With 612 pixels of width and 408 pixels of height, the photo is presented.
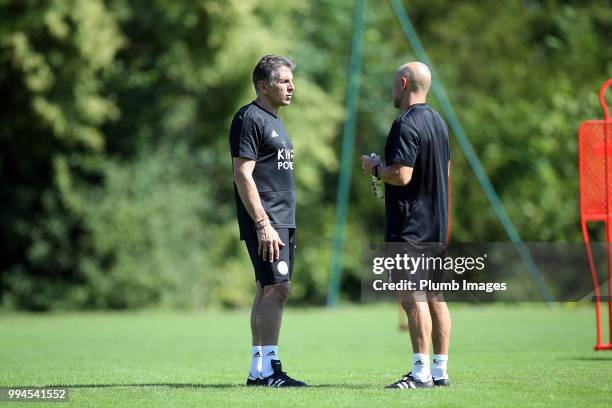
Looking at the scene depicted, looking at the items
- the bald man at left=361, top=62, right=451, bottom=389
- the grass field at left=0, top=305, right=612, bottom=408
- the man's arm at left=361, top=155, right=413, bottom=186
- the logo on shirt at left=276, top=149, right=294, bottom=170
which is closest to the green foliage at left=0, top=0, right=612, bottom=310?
the grass field at left=0, top=305, right=612, bottom=408

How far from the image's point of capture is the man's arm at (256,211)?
682cm

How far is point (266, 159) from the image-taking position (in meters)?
7.05

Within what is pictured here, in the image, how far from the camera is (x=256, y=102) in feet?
23.5

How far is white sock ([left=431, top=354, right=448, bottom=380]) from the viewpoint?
22.0ft

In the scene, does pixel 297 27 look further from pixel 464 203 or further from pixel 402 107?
pixel 402 107

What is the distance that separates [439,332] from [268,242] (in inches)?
50.9

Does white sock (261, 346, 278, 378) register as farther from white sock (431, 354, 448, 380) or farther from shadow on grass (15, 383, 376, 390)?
white sock (431, 354, 448, 380)

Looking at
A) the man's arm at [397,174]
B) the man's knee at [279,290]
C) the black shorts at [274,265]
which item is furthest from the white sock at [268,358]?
the man's arm at [397,174]

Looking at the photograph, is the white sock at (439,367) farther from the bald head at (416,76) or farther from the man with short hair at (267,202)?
the bald head at (416,76)

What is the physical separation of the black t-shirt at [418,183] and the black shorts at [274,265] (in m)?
0.79

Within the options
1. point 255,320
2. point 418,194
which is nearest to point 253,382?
point 255,320

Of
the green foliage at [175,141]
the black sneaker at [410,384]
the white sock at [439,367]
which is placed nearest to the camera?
the black sneaker at [410,384]

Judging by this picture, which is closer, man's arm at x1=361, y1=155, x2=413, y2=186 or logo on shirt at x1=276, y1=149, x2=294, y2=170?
man's arm at x1=361, y1=155, x2=413, y2=186

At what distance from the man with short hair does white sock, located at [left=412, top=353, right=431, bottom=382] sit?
2.78ft
